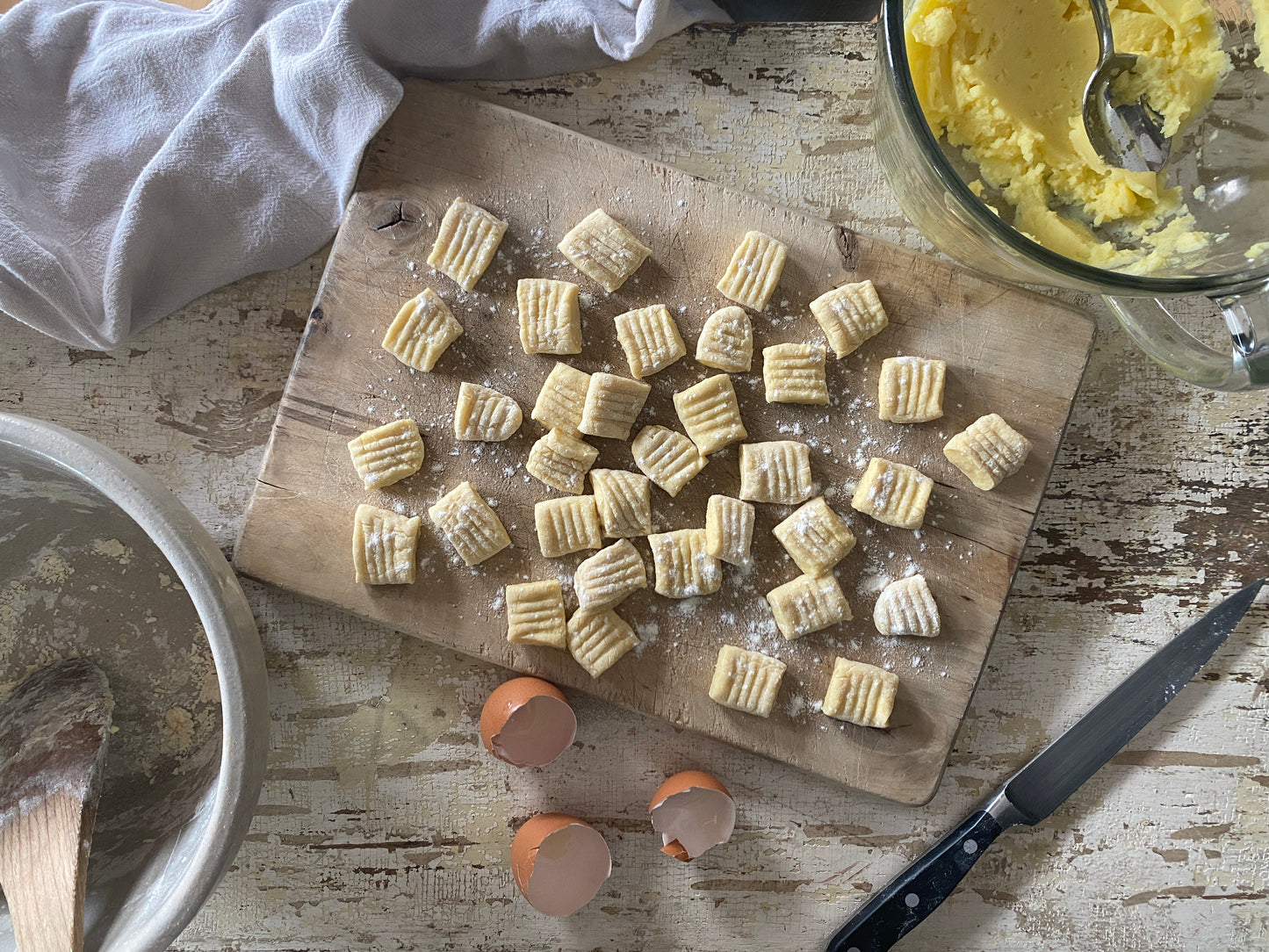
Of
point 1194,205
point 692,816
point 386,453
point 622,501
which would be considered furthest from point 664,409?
point 1194,205

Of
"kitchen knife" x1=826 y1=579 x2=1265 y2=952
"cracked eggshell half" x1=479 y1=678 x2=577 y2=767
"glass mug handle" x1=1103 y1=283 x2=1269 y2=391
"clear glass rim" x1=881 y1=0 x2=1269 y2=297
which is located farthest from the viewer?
"kitchen knife" x1=826 y1=579 x2=1265 y2=952

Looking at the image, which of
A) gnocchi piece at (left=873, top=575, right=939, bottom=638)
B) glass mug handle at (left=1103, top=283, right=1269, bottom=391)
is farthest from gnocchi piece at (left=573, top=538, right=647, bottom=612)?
glass mug handle at (left=1103, top=283, right=1269, bottom=391)

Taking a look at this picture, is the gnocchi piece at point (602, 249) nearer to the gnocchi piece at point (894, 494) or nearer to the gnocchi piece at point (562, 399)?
the gnocchi piece at point (562, 399)

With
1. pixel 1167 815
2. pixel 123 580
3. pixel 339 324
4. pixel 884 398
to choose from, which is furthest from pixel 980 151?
pixel 123 580

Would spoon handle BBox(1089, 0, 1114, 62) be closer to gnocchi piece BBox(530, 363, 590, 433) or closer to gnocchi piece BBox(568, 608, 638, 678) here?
gnocchi piece BBox(530, 363, 590, 433)

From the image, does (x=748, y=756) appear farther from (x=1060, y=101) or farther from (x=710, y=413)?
(x=1060, y=101)
